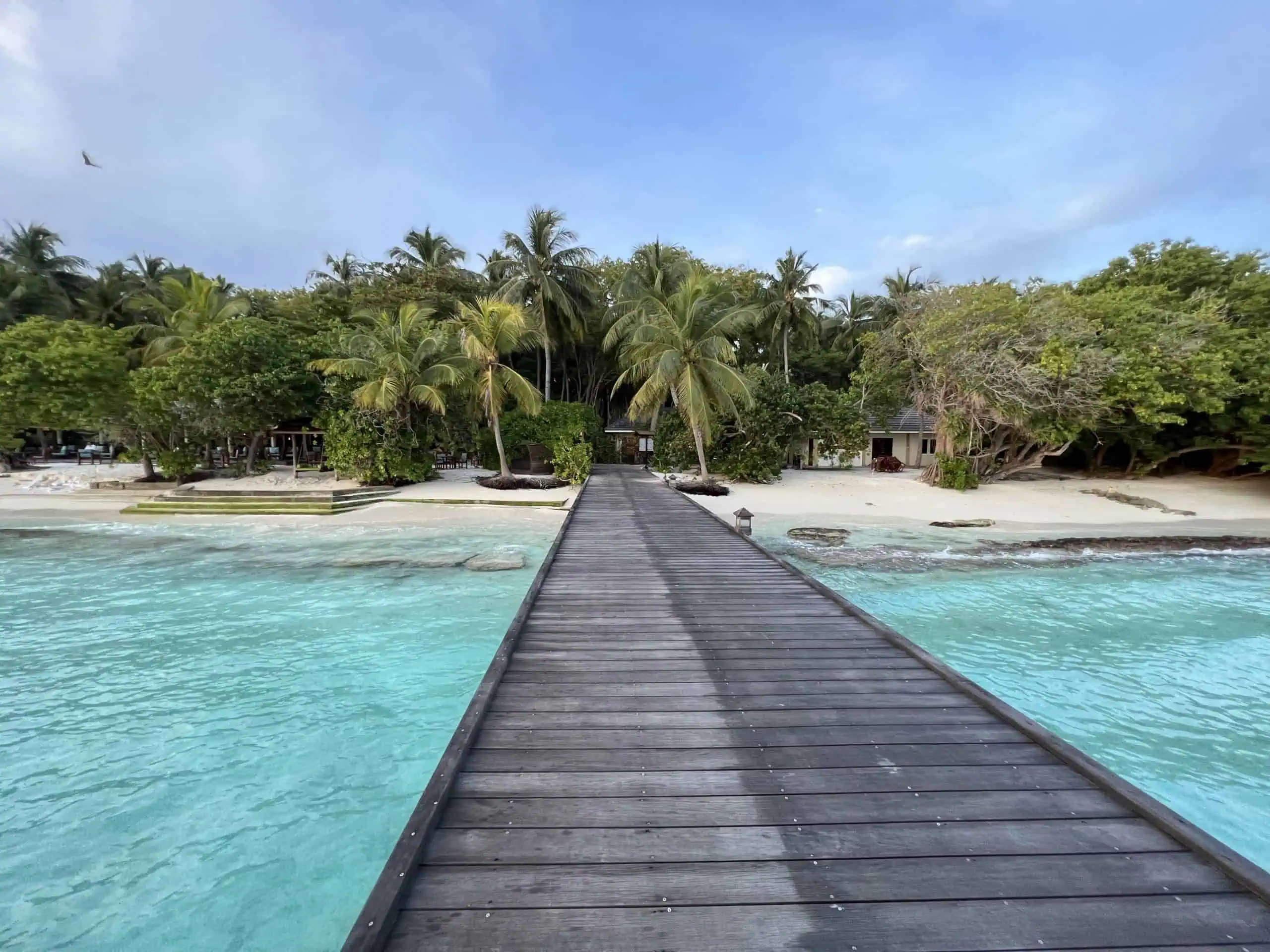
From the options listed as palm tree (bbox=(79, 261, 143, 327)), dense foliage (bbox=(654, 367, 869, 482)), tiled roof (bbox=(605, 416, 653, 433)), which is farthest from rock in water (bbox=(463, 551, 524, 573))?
palm tree (bbox=(79, 261, 143, 327))

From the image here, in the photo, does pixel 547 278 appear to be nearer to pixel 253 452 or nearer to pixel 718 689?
pixel 253 452

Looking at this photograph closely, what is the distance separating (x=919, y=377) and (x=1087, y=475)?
27.9 feet

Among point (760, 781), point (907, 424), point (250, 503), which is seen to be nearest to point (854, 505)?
point (760, 781)

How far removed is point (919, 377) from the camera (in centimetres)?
2139

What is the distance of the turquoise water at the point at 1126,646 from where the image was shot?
411 centimetres

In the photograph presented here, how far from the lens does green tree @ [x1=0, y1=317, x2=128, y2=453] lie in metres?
16.6

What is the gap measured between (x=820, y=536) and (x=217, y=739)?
10.8 m

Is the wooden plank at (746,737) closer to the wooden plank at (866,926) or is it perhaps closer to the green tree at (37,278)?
the wooden plank at (866,926)

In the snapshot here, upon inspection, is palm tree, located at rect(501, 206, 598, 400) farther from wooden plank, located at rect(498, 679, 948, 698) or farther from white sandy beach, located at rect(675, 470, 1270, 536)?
wooden plank, located at rect(498, 679, 948, 698)

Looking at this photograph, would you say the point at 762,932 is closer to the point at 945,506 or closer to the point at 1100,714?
the point at 1100,714

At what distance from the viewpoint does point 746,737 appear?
3.01 metres

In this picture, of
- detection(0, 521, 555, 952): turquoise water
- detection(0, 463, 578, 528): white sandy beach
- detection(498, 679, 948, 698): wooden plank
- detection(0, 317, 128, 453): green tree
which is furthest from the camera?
detection(0, 317, 128, 453): green tree

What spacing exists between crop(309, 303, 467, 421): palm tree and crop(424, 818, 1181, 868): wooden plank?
16363 mm

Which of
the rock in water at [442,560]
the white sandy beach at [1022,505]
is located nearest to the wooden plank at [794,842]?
the rock in water at [442,560]
